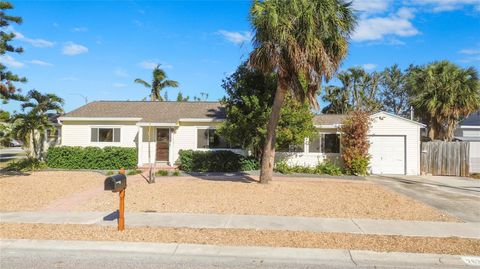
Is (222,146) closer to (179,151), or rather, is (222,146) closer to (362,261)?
(179,151)

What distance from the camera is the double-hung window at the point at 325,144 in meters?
21.6

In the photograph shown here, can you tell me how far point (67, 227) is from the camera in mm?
8117

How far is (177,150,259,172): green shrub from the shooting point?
64.6 feet

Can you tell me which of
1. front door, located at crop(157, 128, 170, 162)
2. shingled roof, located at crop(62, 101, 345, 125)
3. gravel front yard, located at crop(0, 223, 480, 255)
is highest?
shingled roof, located at crop(62, 101, 345, 125)

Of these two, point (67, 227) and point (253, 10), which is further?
point (253, 10)

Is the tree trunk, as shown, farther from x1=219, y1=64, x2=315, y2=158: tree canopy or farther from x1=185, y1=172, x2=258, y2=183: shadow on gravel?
x1=219, y1=64, x2=315, y2=158: tree canopy

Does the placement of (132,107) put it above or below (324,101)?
below

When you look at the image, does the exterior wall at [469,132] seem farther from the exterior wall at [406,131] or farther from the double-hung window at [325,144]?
the double-hung window at [325,144]

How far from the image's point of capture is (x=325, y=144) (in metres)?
21.7

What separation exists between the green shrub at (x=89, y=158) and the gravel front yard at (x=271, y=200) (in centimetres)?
556

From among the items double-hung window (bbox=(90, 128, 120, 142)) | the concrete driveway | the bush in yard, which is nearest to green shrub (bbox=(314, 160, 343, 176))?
the bush in yard

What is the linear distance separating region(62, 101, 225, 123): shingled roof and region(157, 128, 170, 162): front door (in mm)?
773

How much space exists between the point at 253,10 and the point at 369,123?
390 inches

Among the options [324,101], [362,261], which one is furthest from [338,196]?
[324,101]
